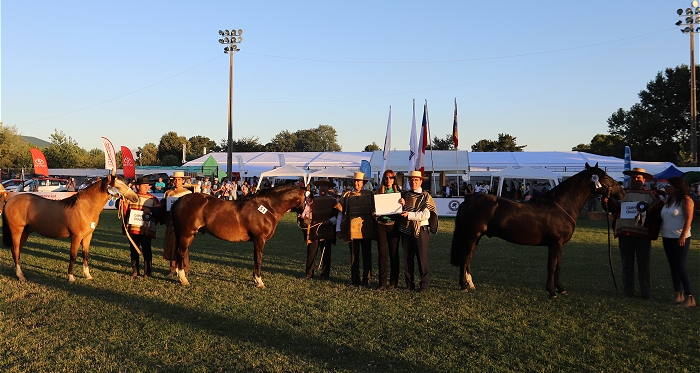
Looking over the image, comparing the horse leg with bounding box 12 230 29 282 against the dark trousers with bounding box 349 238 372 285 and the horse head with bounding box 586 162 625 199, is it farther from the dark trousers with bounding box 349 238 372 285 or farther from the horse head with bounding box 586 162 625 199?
the horse head with bounding box 586 162 625 199

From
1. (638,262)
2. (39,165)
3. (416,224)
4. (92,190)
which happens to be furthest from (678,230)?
(39,165)

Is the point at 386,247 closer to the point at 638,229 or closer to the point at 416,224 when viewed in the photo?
the point at 416,224

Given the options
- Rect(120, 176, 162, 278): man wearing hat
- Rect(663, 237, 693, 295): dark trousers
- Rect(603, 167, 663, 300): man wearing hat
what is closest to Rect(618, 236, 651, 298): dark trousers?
Rect(603, 167, 663, 300): man wearing hat

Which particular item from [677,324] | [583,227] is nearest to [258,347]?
[677,324]

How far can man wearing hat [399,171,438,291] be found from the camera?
7.83 meters

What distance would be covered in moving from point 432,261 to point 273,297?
4.44 meters

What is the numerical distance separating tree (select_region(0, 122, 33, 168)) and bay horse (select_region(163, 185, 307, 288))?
192 feet

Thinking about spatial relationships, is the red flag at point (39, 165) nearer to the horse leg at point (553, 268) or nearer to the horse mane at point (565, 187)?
the horse mane at point (565, 187)

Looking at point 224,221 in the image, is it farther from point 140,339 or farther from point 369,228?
point 140,339

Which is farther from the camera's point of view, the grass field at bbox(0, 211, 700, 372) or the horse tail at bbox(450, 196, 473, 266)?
the horse tail at bbox(450, 196, 473, 266)

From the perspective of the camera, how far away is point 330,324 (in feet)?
19.9

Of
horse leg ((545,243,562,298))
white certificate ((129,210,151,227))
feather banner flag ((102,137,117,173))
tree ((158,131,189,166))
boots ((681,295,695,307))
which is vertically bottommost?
boots ((681,295,695,307))

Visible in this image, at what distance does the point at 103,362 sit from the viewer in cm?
477

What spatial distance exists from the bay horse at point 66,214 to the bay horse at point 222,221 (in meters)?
1.00
